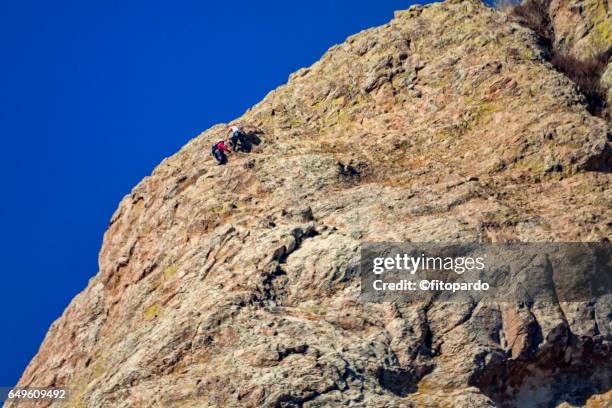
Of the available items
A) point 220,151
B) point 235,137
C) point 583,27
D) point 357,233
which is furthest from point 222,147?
point 583,27

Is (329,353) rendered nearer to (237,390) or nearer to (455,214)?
(237,390)

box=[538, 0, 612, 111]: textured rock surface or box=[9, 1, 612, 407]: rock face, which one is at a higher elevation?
box=[538, 0, 612, 111]: textured rock surface

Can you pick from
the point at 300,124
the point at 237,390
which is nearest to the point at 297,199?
the point at 300,124

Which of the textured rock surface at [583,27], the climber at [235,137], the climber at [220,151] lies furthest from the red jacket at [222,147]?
the textured rock surface at [583,27]

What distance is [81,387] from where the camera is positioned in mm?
32031

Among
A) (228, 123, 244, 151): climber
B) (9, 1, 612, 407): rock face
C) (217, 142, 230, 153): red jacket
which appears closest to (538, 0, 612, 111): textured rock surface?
(9, 1, 612, 407): rock face

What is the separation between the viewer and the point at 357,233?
31.6 metres

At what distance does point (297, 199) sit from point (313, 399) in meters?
9.86

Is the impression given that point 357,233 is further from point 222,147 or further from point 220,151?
point 222,147

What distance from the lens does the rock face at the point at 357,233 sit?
27.6m

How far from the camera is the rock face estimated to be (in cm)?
2758

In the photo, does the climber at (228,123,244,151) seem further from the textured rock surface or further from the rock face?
the textured rock surface

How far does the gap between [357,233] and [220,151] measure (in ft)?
28.2

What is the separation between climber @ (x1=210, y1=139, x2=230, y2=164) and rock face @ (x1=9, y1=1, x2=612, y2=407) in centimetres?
94
